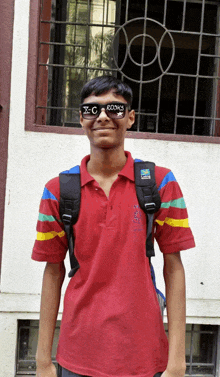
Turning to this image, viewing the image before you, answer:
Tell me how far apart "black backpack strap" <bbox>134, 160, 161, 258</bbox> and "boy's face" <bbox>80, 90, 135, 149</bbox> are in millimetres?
193

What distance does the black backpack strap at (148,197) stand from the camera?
1.77 meters

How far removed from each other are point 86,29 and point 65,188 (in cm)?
236

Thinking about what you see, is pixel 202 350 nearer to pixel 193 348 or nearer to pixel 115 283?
pixel 193 348

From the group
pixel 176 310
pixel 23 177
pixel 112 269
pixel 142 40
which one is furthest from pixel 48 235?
pixel 142 40

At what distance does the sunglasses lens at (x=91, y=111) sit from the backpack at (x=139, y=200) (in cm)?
29

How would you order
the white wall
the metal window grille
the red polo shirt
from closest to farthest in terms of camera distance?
the red polo shirt < the white wall < the metal window grille

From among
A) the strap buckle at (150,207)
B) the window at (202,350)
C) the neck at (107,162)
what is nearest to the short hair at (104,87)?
the neck at (107,162)

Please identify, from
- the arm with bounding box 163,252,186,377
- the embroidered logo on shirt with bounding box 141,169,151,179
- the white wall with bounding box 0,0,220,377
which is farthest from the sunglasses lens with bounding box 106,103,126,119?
the white wall with bounding box 0,0,220,377

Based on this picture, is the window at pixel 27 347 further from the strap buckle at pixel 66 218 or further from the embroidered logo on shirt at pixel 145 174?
the embroidered logo on shirt at pixel 145 174

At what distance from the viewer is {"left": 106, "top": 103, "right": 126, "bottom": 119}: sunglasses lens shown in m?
1.82

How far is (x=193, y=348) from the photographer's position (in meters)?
3.82

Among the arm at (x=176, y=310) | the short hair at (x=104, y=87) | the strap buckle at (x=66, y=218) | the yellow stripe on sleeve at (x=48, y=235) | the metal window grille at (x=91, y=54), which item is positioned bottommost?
the arm at (x=176, y=310)

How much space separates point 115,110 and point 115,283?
76 centimetres

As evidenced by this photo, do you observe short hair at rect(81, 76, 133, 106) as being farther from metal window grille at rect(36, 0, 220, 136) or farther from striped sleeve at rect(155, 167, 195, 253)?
metal window grille at rect(36, 0, 220, 136)
